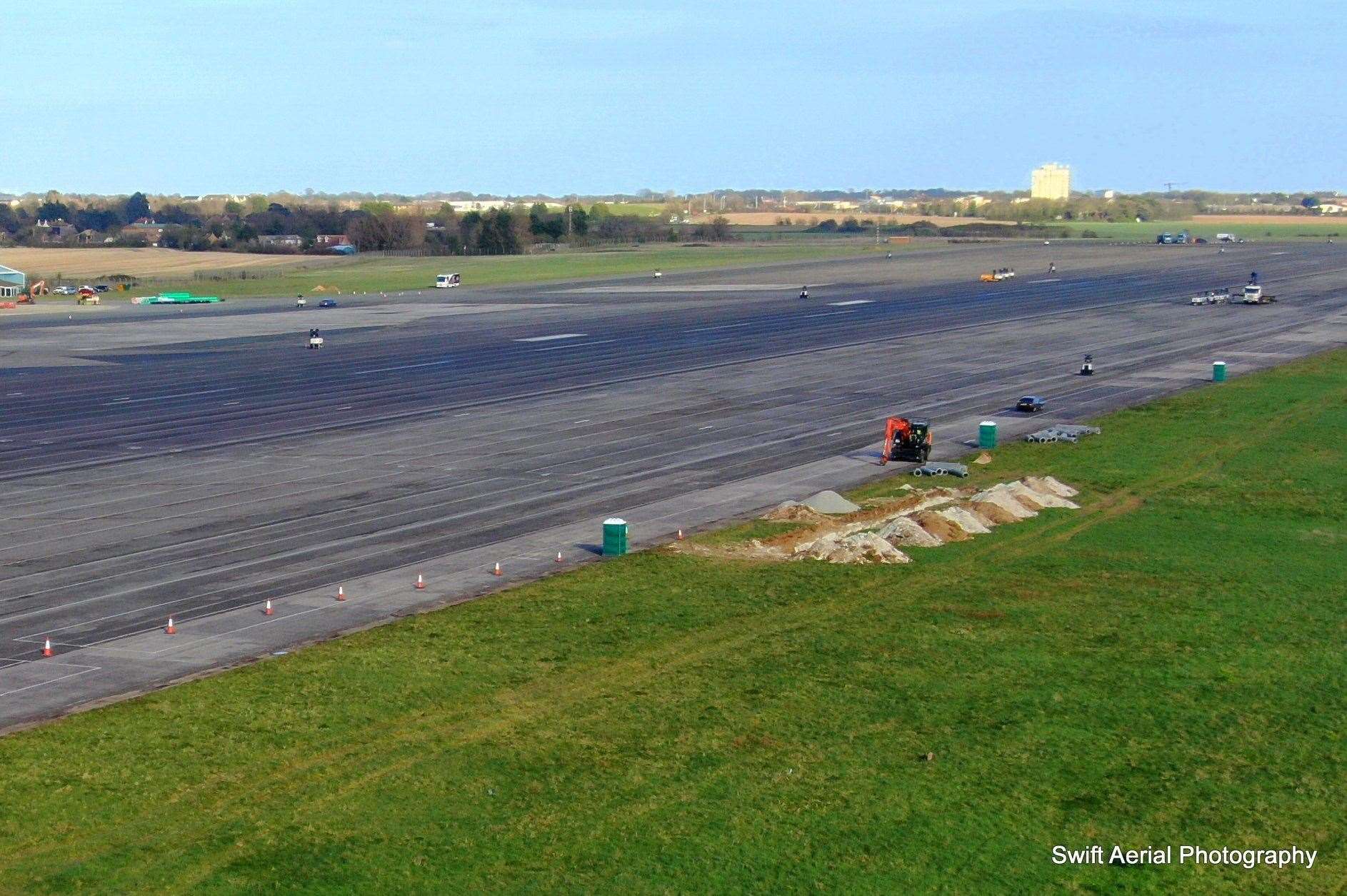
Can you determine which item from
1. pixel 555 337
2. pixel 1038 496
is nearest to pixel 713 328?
pixel 555 337

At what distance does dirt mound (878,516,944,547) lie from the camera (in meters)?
39.2

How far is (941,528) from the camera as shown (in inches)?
1586

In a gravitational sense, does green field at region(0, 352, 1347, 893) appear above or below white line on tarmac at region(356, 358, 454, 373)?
above

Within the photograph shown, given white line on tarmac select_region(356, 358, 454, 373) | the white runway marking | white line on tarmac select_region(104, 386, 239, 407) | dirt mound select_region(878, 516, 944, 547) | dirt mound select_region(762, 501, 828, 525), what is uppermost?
dirt mound select_region(878, 516, 944, 547)

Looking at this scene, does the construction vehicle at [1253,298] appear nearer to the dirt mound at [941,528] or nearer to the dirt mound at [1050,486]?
the dirt mound at [1050,486]

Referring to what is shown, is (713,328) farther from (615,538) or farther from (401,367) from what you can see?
(615,538)

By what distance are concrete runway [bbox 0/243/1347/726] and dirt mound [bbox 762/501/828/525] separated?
159 centimetres

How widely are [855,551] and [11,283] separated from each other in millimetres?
143565

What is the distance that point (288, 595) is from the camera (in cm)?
3422

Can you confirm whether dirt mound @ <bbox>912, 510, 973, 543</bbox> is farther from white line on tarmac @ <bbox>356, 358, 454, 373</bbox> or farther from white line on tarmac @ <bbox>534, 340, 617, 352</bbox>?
white line on tarmac @ <bbox>534, 340, 617, 352</bbox>

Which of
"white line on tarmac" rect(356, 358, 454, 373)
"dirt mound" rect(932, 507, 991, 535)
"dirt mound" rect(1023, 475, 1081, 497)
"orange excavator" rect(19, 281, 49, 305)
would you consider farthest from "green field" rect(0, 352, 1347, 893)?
"orange excavator" rect(19, 281, 49, 305)

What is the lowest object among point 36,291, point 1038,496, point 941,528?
point 36,291

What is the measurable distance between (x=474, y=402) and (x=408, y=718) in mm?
45284

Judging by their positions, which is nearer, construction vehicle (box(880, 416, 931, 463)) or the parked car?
construction vehicle (box(880, 416, 931, 463))
